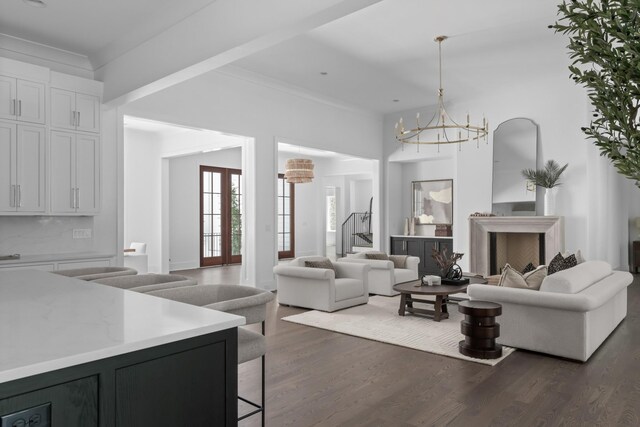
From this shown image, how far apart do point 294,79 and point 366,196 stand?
8.07 metres

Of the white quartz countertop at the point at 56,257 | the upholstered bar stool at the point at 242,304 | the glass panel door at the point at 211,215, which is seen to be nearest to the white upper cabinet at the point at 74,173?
the white quartz countertop at the point at 56,257

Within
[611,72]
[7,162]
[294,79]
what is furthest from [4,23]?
[611,72]

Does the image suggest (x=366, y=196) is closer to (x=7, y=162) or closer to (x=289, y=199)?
(x=289, y=199)

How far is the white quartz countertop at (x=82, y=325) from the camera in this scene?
122 centimetres

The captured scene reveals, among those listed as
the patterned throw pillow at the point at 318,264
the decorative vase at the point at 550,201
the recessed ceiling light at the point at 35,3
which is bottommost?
the patterned throw pillow at the point at 318,264

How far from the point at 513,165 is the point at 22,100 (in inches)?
297

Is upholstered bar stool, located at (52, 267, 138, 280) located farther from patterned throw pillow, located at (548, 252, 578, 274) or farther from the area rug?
patterned throw pillow, located at (548, 252, 578, 274)

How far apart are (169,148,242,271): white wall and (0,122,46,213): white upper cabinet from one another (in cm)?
523

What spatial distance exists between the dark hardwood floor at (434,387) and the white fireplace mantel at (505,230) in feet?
11.1

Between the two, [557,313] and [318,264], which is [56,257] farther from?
[557,313]

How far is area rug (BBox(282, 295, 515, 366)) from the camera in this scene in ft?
14.3

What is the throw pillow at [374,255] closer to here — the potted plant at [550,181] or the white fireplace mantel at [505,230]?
the white fireplace mantel at [505,230]

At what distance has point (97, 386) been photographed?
1282 mm

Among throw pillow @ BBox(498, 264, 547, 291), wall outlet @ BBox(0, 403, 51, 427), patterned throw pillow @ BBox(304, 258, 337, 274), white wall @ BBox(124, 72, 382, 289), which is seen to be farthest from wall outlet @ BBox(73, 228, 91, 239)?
wall outlet @ BBox(0, 403, 51, 427)
